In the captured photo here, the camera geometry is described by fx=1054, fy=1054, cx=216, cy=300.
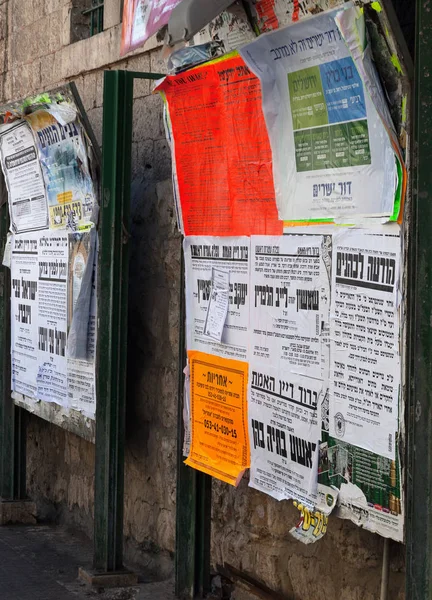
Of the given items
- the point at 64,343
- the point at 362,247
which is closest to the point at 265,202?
the point at 362,247

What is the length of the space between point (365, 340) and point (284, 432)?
2.20 ft

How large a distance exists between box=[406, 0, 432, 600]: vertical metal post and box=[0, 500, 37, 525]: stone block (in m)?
4.25

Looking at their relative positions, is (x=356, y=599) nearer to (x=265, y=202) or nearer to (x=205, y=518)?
(x=205, y=518)

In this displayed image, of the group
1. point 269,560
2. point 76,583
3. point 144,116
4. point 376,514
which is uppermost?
point 144,116

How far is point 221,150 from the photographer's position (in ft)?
13.9

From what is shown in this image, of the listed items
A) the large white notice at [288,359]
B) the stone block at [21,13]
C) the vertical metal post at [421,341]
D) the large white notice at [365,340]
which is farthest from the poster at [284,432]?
the stone block at [21,13]

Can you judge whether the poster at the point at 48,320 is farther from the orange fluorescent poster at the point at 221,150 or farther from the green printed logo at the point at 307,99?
the green printed logo at the point at 307,99

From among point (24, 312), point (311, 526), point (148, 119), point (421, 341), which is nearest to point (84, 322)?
point (24, 312)

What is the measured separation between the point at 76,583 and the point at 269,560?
1223 millimetres

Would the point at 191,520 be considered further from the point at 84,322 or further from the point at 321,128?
the point at 321,128

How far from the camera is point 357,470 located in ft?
11.1

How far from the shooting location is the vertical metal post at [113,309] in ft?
16.6

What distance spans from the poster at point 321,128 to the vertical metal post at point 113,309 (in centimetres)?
139

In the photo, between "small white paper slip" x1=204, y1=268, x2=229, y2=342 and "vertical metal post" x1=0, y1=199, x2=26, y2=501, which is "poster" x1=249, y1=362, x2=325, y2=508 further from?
"vertical metal post" x1=0, y1=199, x2=26, y2=501
